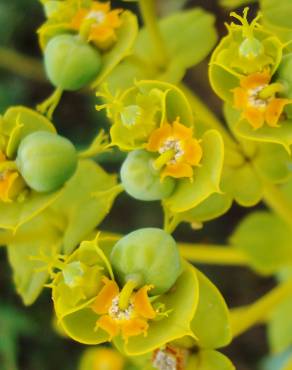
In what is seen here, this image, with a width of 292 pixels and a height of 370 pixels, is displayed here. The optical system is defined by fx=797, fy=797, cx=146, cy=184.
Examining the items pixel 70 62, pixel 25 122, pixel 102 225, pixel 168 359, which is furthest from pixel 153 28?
pixel 102 225


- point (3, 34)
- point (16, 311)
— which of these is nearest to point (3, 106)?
point (3, 34)

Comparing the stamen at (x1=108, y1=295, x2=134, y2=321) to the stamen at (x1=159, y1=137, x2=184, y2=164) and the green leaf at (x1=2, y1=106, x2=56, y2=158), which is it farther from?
the green leaf at (x1=2, y1=106, x2=56, y2=158)

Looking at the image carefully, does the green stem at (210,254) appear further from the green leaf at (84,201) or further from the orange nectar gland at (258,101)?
the orange nectar gland at (258,101)

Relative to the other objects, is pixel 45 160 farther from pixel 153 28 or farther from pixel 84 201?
pixel 153 28

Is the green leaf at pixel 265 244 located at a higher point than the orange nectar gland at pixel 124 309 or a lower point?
lower

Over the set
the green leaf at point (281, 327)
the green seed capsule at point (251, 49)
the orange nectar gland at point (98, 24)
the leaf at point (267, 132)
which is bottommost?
the green leaf at point (281, 327)

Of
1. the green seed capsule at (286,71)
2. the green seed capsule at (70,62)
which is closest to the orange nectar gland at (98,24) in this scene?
the green seed capsule at (70,62)

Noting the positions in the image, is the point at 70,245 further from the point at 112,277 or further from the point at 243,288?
the point at 243,288
